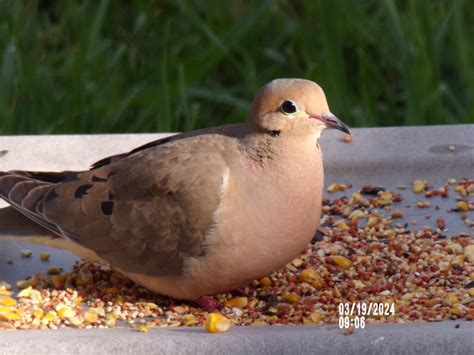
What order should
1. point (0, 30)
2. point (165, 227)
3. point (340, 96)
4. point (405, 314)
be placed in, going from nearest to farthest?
point (405, 314) → point (165, 227) → point (340, 96) → point (0, 30)

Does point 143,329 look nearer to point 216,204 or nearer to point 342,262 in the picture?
point 216,204

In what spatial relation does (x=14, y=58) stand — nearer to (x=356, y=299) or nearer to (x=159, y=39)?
(x=159, y=39)

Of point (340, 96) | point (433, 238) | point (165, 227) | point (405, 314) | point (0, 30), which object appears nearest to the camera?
point (405, 314)

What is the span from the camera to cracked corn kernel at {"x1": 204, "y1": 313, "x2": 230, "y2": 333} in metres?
2.66

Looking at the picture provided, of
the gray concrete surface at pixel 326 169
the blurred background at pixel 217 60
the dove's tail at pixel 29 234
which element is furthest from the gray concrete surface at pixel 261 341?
the blurred background at pixel 217 60

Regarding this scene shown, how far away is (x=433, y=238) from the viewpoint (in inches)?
132

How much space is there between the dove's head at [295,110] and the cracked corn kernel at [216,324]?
564 millimetres

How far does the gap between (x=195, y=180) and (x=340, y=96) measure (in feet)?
6.68

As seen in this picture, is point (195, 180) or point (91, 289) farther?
point (91, 289)

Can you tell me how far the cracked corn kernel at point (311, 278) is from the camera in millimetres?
3131

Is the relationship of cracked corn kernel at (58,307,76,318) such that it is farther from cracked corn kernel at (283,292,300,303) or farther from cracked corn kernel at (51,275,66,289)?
cracked corn kernel at (283,292,300,303)

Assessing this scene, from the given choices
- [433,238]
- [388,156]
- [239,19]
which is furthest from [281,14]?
[433,238]

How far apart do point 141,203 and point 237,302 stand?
1.19 feet

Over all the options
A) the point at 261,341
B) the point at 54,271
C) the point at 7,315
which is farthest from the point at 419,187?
the point at 7,315
